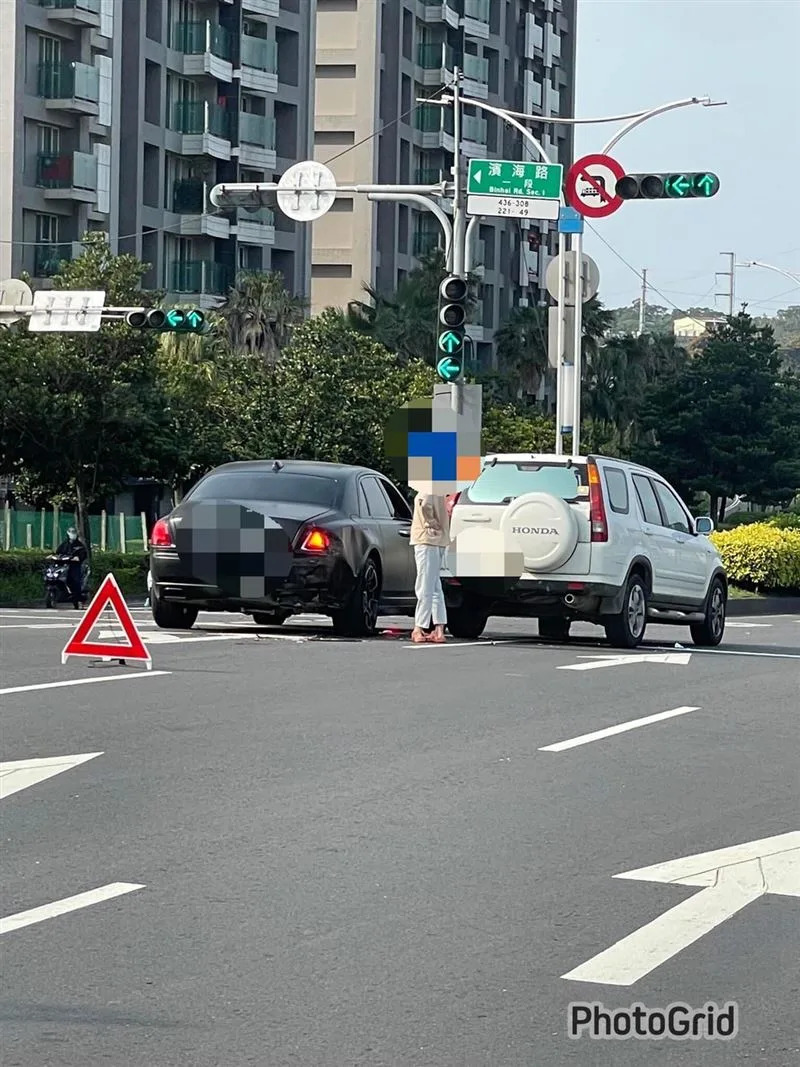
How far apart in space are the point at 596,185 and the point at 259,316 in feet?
123

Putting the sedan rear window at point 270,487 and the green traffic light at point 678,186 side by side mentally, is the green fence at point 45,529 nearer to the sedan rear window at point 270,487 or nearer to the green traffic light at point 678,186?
the green traffic light at point 678,186

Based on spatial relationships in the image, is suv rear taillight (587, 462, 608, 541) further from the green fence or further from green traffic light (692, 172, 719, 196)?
the green fence

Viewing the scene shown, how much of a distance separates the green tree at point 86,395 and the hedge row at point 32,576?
3259mm

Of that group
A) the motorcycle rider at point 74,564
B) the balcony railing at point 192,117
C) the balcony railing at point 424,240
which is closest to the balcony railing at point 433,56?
the balcony railing at point 424,240

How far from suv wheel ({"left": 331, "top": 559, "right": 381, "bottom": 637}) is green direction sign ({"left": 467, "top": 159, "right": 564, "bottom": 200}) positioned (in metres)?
10.1

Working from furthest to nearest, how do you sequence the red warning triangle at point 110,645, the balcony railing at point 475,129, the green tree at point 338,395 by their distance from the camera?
the balcony railing at point 475,129, the green tree at point 338,395, the red warning triangle at point 110,645

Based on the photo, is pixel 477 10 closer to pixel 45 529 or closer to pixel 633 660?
pixel 45 529

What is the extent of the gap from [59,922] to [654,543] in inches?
527

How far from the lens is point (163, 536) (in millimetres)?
17953

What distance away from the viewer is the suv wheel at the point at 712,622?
20812 mm

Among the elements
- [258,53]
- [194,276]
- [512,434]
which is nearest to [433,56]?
[258,53]

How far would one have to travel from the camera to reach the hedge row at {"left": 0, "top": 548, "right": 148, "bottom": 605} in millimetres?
36969

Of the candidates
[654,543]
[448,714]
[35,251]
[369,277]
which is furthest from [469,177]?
[369,277]

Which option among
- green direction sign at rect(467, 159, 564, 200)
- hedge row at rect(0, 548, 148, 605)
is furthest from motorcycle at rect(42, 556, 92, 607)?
green direction sign at rect(467, 159, 564, 200)
